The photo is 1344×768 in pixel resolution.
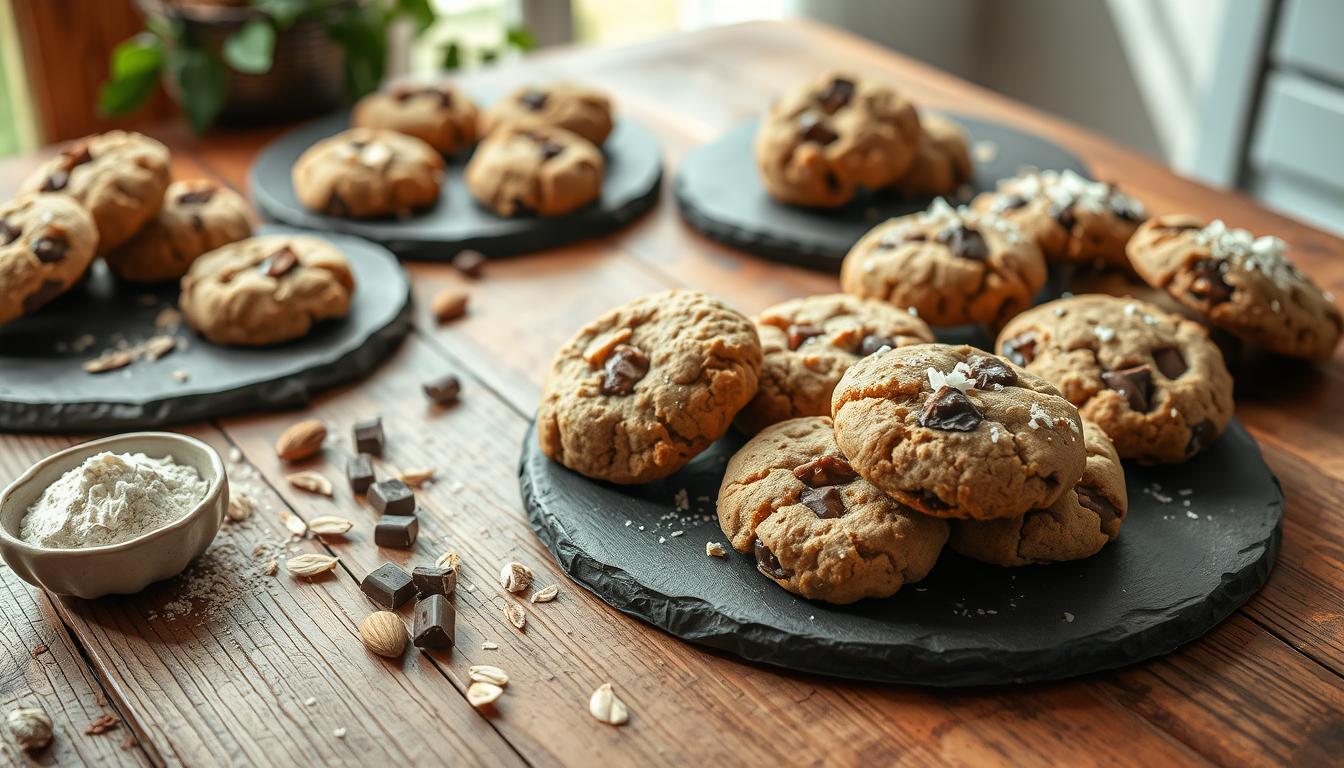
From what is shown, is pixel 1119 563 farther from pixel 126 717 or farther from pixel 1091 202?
Answer: pixel 126 717

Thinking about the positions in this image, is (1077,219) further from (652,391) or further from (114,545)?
(114,545)

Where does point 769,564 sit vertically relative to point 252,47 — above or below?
below

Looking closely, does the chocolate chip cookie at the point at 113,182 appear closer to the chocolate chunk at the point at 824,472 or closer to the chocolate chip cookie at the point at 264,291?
the chocolate chip cookie at the point at 264,291

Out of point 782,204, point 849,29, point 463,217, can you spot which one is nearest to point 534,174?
point 463,217

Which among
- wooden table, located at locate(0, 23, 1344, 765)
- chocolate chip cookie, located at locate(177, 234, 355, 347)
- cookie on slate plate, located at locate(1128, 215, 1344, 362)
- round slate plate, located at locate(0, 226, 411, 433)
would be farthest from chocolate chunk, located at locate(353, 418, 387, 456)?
cookie on slate plate, located at locate(1128, 215, 1344, 362)

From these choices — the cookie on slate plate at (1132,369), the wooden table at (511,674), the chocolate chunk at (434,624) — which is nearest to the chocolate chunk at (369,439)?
the wooden table at (511,674)

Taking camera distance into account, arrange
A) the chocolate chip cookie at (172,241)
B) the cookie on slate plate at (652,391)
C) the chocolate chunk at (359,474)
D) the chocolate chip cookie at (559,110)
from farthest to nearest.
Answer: the chocolate chip cookie at (559,110)
the chocolate chip cookie at (172,241)
the chocolate chunk at (359,474)
the cookie on slate plate at (652,391)
